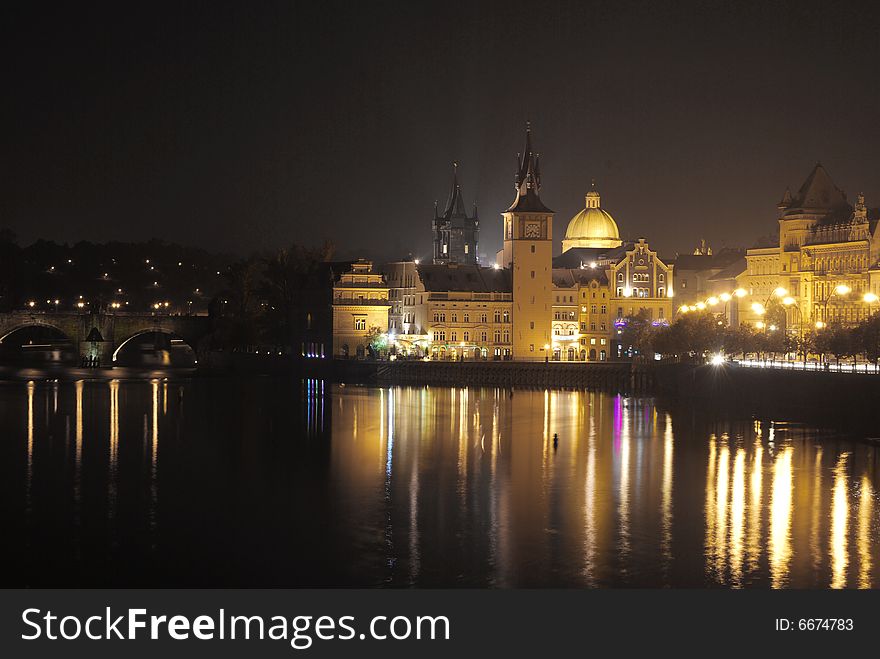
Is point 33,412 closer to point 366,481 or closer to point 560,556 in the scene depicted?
point 366,481

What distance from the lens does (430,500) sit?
5012 cm

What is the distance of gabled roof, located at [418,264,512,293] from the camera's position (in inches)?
5615

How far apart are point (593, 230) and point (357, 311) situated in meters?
45.2

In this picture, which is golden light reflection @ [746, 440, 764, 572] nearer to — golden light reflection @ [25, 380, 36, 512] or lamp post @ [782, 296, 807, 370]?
golden light reflection @ [25, 380, 36, 512]

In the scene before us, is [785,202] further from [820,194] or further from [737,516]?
[737,516]

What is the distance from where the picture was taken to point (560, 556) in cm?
4012

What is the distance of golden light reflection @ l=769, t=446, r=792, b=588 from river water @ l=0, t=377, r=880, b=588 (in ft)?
0.41

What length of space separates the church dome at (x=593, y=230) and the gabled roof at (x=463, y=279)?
27.0 meters

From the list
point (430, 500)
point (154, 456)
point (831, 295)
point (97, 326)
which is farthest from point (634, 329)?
point (430, 500)

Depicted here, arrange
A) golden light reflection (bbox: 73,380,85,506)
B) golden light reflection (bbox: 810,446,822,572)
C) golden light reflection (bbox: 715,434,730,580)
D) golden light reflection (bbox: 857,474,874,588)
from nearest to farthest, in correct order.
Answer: golden light reflection (bbox: 857,474,874,588)
golden light reflection (bbox: 715,434,730,580)
golden light reflection (bbox: 810,446,822,572)
golden light reflection (bbox: 73,380,85,506)

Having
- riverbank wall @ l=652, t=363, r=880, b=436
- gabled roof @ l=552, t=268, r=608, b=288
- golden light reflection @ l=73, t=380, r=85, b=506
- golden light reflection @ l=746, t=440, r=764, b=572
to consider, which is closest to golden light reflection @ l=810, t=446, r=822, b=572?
golden light reflection @ l=746, t=440, r=764, b=572

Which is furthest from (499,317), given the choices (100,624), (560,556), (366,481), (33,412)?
(100,624)

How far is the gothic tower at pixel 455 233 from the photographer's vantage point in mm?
193625

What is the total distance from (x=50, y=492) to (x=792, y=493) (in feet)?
86.4
